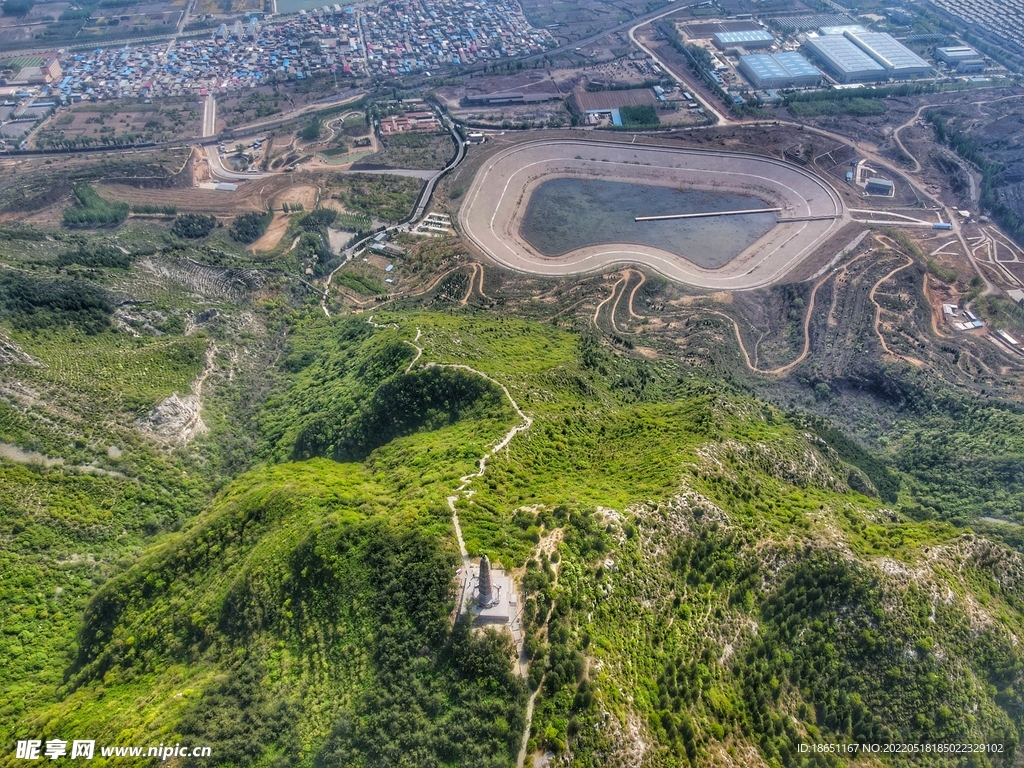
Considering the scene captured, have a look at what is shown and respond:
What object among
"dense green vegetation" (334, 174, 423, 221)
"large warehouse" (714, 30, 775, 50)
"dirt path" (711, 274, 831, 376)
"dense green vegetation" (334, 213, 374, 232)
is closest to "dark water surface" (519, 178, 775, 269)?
"dirt path" (711, 274, 831, 376)

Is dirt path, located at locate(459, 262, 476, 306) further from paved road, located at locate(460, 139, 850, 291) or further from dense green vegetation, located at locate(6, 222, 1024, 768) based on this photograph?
dense green vegetation, located at locate(6, 222, 1024, 768)

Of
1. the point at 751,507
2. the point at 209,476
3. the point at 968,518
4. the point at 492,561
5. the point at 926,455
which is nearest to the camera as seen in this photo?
the point at 492,561

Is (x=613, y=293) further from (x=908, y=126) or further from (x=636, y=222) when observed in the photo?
(x=908, y=126)

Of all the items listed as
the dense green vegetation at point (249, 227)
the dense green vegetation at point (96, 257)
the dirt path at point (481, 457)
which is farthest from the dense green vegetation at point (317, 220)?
the dirt path at point (481, 457)

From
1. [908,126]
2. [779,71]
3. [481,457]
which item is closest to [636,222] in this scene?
[908,126]

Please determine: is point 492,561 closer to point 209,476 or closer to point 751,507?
point 751,507

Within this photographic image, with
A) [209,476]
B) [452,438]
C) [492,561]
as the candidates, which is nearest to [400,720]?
[492,561]
